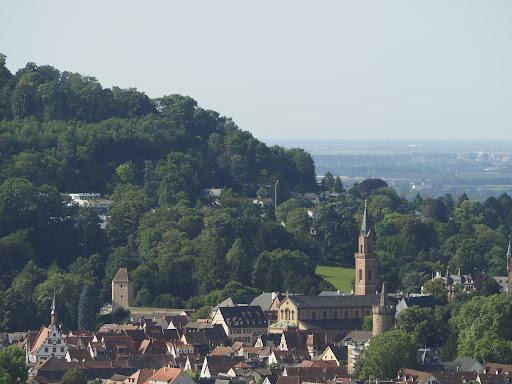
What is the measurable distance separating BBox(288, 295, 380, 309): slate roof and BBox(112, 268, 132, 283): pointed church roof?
14.8 m

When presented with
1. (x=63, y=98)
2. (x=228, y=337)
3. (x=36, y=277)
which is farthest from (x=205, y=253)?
(x=63, y=98)

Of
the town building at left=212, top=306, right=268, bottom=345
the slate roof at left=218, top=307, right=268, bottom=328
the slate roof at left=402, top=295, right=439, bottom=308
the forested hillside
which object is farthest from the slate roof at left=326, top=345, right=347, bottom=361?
the slate roof at left=402, top=295, right=439, bottom=308

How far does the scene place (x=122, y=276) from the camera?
345 feet

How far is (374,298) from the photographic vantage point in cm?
9700

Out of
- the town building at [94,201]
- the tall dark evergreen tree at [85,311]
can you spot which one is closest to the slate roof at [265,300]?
the tall dark evergreen tree at [85,311]

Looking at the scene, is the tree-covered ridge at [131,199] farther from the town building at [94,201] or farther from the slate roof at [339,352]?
the slate roof at [339,352]

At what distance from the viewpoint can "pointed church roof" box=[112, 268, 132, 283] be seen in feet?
343

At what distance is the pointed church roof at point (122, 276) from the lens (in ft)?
343

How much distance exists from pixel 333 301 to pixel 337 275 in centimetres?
2136

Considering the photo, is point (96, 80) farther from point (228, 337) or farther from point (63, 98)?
point (228, 337)

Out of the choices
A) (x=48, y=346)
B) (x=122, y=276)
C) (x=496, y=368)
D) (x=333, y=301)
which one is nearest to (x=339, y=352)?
(x=496, y=368)

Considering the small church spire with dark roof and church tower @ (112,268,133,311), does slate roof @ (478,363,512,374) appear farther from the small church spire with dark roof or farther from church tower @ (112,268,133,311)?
church tower @ (112,268,133,311)

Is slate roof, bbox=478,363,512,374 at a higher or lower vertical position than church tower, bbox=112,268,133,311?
higher

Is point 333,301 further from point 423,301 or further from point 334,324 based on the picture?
point 423,301
